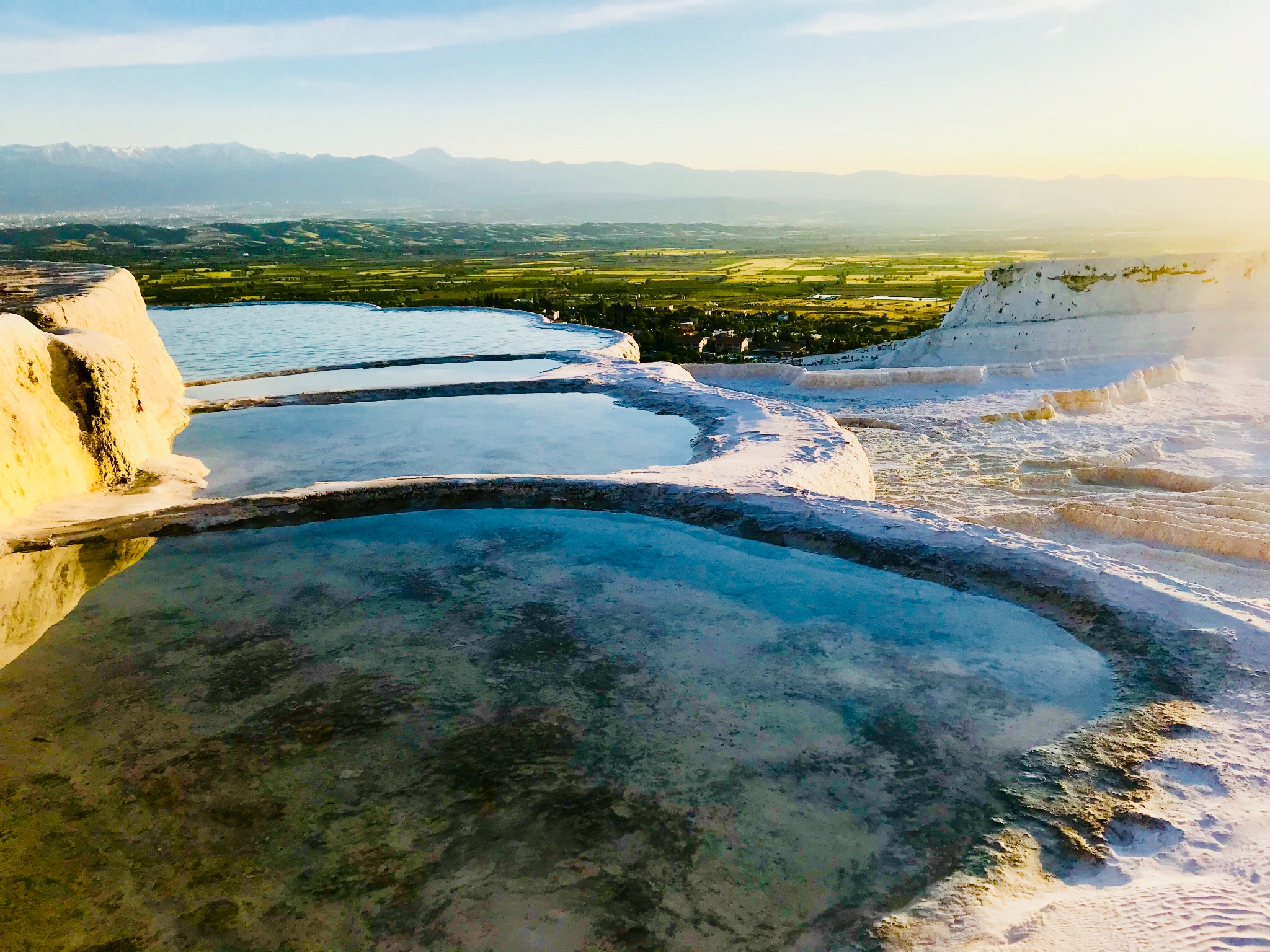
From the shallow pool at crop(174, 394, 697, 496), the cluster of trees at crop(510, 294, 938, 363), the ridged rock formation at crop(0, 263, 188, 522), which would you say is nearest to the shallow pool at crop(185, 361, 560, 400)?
the shallow pool at crop(174, 394, 697, 496)

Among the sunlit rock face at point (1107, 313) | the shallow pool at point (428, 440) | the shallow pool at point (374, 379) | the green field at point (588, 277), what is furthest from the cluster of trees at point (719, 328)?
the shallow pool at point (428, 440)

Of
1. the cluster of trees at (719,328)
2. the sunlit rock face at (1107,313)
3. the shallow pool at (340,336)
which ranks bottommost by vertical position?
the cluster of trees at (719,328)

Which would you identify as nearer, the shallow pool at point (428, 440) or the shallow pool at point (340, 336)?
the shallow pool at point (428, 440)

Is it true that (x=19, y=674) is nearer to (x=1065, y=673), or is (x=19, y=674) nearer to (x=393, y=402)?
(x=1065, y=673)

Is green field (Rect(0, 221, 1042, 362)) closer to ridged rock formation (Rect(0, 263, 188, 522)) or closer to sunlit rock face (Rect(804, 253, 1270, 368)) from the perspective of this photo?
sunlit rock face (Rect(804, 253, 1270, 368))

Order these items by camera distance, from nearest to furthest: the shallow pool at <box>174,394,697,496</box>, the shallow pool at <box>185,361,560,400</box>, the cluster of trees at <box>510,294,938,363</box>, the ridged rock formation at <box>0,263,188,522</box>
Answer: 1. the ridged rock formation at <box>0,263,188,522</box>
2. the shallow pool at <box>174,394,697,496</box>
3. the shallow pool at <box>185,361,560,400</box>
4. the cluster of trees at <box>510,294,938,363</box>

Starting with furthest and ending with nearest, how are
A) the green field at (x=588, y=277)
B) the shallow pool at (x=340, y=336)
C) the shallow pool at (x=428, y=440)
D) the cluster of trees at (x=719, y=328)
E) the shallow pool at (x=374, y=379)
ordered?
the green field at (x=588, y=277) → the cluster of trees at (x=719, y=328) → the shallow pool at (x=340, y=336) → the shallow pool at (x=374, y=379) → the shallow pool at (x=428, y=440)

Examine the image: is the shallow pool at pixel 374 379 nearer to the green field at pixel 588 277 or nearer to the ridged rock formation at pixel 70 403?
the ridged rock formation at pixel 70 403

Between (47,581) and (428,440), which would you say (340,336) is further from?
(47,581)
